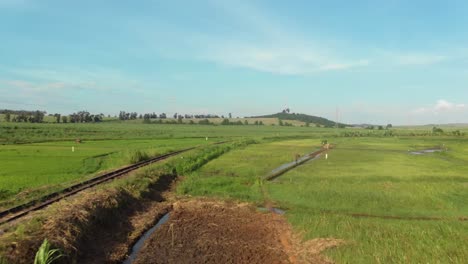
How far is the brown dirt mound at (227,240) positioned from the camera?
1170 cm

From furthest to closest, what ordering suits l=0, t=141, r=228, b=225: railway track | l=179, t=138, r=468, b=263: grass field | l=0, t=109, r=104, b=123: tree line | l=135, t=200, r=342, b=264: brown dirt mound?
l=0, t=109, r=104, b=123: tree line → l=0, t=141, r=228, b=225: railway track → l=135, t=200, r=342, b=264: brown dirt mound → l=179, t=138, r=468, b=263: grass field

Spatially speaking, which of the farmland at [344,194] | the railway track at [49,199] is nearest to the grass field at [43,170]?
the farmland at [344,194]

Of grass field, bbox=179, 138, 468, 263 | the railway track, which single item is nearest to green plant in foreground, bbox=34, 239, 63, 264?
the railway track

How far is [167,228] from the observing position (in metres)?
15.0

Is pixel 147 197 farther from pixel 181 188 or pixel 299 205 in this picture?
pixel 299 205

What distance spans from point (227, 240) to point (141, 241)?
A: 3209 mm

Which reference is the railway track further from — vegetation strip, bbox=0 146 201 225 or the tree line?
the tree line

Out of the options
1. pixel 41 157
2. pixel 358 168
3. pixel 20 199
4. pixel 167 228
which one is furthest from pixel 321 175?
pixel 41 157

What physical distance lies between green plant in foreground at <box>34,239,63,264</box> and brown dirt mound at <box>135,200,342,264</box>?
2515mm

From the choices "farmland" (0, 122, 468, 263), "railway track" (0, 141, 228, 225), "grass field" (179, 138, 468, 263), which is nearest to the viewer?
"grass field" (179, 138, 468, 263)

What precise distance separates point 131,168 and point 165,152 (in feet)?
42.7

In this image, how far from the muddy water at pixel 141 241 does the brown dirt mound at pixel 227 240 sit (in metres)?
0.25

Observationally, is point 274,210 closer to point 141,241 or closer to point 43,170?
point 141,241

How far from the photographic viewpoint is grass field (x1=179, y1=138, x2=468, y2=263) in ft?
37.6
